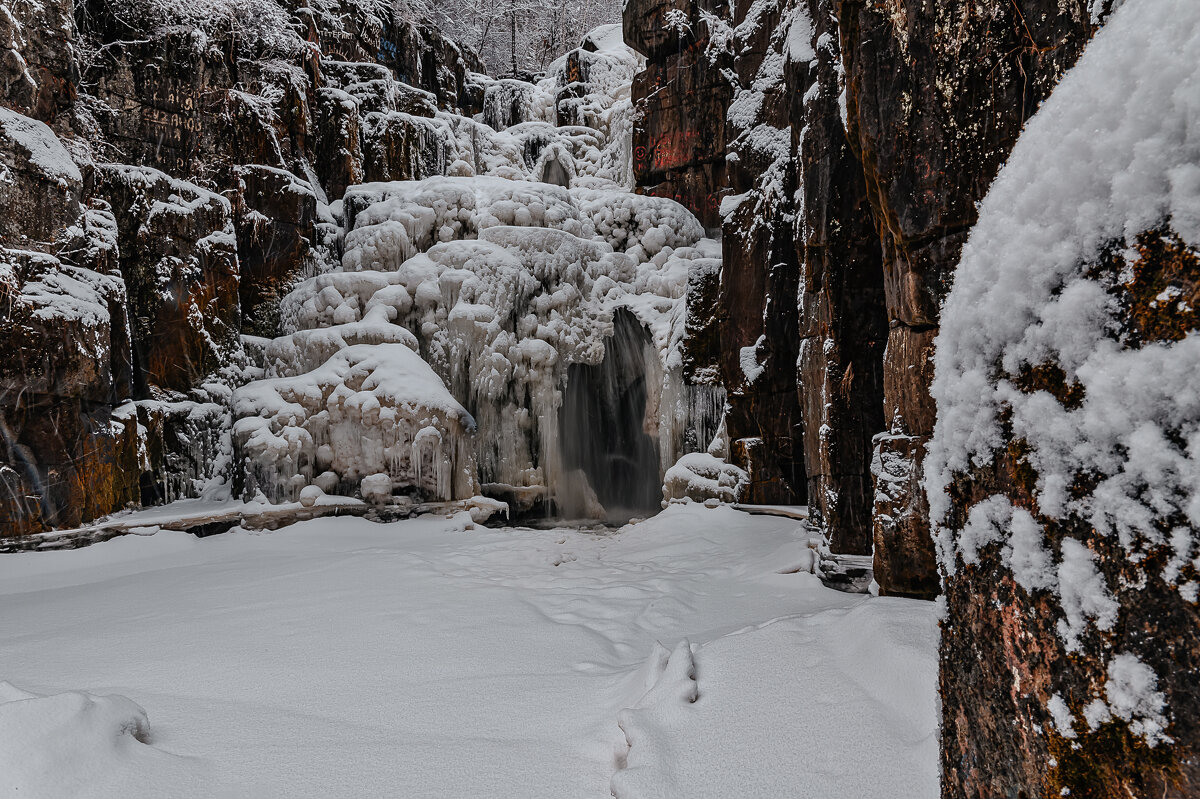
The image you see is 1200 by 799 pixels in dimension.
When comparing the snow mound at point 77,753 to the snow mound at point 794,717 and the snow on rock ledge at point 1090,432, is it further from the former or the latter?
the snow on rock ledge at point 1090,432

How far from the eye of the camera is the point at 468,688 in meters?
2.19

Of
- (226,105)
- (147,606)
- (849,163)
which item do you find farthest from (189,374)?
(849,163)

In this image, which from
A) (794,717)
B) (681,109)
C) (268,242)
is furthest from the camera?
(681,109)

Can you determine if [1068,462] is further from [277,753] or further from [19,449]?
[19,449]

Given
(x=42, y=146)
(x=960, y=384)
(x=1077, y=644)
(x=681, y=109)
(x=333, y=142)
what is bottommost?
(x=1077, y=644)

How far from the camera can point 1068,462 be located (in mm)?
759

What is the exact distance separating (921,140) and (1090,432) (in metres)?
2.13

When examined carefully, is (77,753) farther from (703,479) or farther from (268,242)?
(268,242)

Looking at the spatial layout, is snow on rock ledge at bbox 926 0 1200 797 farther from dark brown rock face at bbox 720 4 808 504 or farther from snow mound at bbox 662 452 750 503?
snow mound at bbox 662 452 750 503

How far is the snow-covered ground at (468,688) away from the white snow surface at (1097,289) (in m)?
1.00

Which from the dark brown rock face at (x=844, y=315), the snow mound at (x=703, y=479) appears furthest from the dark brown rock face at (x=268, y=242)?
the dark brown rock face at (x=844, y=315)

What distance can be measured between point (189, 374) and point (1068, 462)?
900cm

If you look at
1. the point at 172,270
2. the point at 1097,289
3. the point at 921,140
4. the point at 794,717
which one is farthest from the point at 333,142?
the point at 1097,289

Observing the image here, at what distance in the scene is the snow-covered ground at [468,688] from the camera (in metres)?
1.49
